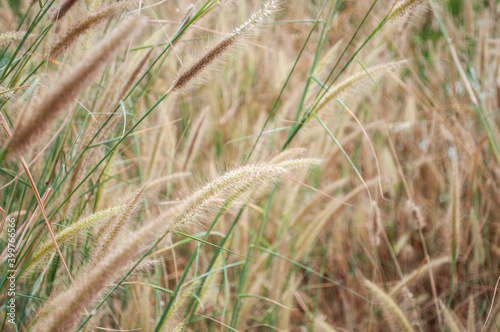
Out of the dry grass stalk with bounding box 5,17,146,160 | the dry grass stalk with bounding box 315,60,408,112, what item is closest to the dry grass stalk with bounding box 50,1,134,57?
the dry grass stalk with bounding box 5,17,146,160

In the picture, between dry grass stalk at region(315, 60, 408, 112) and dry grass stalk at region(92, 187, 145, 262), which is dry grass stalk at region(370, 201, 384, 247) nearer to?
dry grass stalk at region(315, 60, 408, 112)

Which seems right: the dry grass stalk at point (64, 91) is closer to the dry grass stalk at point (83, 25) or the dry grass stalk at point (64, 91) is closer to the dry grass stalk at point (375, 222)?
the dry grass stalk at point (83, 25)

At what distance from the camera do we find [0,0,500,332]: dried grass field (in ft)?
2.29

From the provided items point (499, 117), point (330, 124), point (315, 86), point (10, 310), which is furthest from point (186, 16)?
point (499, 117)

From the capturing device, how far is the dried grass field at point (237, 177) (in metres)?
0.70

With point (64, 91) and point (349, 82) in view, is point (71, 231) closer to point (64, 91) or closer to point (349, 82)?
point (64, 91)

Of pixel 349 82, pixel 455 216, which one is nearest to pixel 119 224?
pixel 349 82

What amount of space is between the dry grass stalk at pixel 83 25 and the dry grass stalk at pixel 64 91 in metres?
0.35

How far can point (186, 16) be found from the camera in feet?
2.60

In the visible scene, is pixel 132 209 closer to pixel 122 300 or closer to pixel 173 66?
pixel 122 300

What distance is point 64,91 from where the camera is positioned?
427 millimetres

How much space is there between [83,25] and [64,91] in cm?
40

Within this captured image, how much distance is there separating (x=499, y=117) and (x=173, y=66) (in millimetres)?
1659

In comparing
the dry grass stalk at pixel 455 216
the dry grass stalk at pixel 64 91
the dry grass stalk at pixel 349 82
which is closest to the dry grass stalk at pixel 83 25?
the dry grass stalk at pixel 64 91
